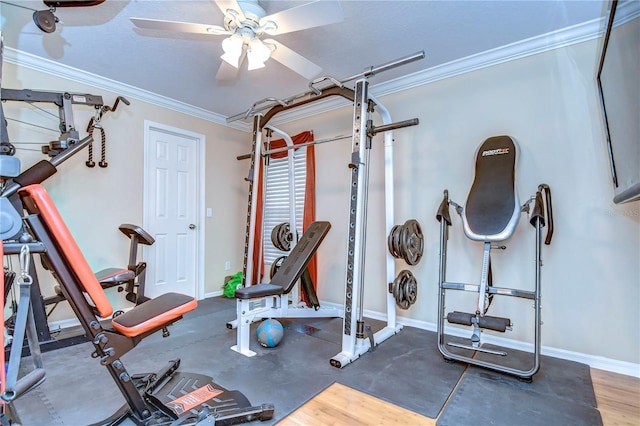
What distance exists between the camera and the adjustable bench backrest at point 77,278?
130 centimetres

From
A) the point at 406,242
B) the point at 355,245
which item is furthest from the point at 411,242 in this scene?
the point at 355,245

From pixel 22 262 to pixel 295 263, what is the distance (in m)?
2.04

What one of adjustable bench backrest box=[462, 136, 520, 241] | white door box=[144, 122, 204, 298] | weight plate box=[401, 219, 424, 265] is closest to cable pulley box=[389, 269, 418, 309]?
weight plate box=[401, 219, 424, 265]

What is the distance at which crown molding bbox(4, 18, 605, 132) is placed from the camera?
2457mm

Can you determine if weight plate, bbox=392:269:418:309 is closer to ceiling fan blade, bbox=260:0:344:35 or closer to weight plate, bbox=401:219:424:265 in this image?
weight plate, bbox=401:219:424:265

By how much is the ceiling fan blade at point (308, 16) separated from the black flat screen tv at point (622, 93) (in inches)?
55.7

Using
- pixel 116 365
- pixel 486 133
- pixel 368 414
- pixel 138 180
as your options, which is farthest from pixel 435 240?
pixel 138 180

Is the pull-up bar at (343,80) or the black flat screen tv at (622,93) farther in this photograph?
the pull-up bar at (343,80)

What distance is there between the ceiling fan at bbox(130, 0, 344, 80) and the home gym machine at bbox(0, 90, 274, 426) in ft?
3.84

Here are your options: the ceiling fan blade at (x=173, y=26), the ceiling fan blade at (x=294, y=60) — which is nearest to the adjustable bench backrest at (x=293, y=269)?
the ceiling fan blade at (x=294, y=60)

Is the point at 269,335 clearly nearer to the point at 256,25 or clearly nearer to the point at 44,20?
the point at 256,25

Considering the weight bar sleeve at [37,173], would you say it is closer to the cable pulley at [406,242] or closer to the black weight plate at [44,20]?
the black weight plate at [44,20]

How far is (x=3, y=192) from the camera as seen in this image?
1322mm

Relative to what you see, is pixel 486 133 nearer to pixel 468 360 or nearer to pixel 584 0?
pixel 584 0
